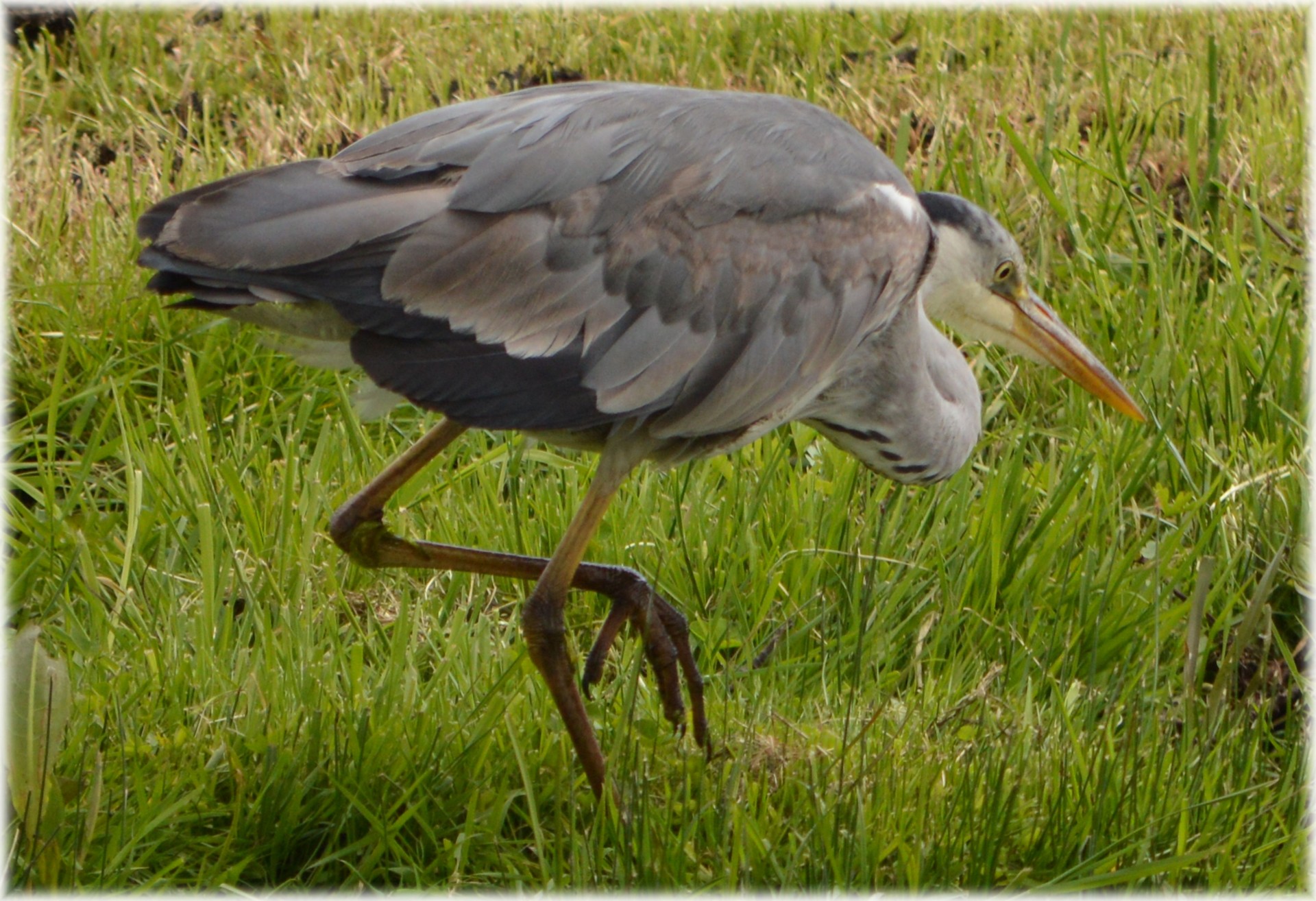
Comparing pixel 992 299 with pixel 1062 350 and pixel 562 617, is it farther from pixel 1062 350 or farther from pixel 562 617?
pixel 562 617

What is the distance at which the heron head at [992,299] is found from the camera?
12.1ft

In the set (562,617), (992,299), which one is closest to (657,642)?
(562,617)

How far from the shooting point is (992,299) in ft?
12.5

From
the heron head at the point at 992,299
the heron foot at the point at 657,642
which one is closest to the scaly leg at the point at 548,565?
the heron foot at the point at 657,642

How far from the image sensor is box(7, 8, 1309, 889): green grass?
2.81 meters

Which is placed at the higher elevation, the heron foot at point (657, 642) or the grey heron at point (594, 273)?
the grey heron at point (594, 273)

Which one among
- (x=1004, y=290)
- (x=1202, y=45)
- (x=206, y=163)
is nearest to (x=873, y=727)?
(x=1004, y=290)

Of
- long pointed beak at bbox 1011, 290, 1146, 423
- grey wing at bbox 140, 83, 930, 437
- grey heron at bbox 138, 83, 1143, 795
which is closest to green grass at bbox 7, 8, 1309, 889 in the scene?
long pointed beak at bbox 1011, 290, 1146, 423

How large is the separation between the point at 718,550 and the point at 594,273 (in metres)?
1.05

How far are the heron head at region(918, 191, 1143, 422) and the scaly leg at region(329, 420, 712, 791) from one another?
100 centimetres

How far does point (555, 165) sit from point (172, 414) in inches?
60.0

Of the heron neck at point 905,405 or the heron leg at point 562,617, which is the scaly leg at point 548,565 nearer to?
the heron leg at point 562,617

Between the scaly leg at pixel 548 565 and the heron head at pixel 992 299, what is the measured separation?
3.29 feet

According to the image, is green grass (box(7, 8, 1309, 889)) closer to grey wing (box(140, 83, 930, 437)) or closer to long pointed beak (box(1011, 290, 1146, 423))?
long pointed beak (box(1011, 290, 1146, 423))
